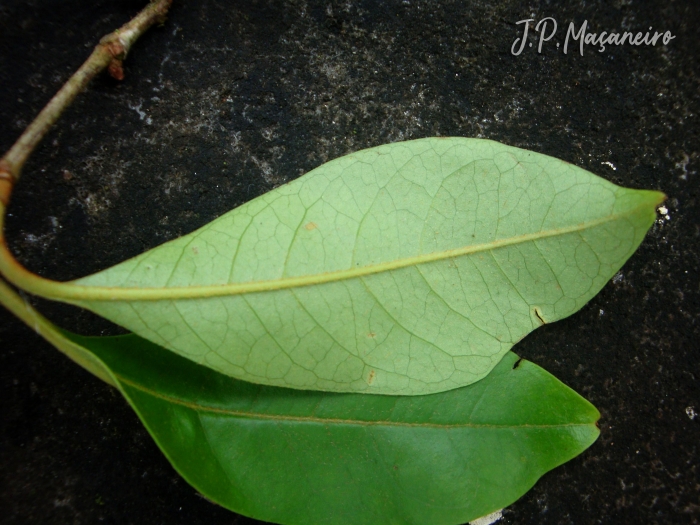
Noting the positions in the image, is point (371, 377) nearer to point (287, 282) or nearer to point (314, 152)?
point (287, 282)

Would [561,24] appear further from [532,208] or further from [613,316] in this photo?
[613,316]

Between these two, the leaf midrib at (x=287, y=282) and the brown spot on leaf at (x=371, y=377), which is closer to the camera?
the leaf midrib at (x=287, y=282)

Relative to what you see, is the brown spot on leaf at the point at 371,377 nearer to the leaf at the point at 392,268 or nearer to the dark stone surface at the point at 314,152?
the leaf at the point at 392,268

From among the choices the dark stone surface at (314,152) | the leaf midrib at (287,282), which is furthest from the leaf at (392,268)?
the dark stone surface at (314,152)

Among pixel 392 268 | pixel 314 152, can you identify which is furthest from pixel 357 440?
pixel 314 152

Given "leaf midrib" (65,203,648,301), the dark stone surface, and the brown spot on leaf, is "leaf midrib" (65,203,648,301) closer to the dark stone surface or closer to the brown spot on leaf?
the brown spot on leaf

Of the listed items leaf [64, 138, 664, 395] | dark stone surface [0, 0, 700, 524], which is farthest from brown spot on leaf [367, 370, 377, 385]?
dark stone surface [0, 0, 700, 524]
